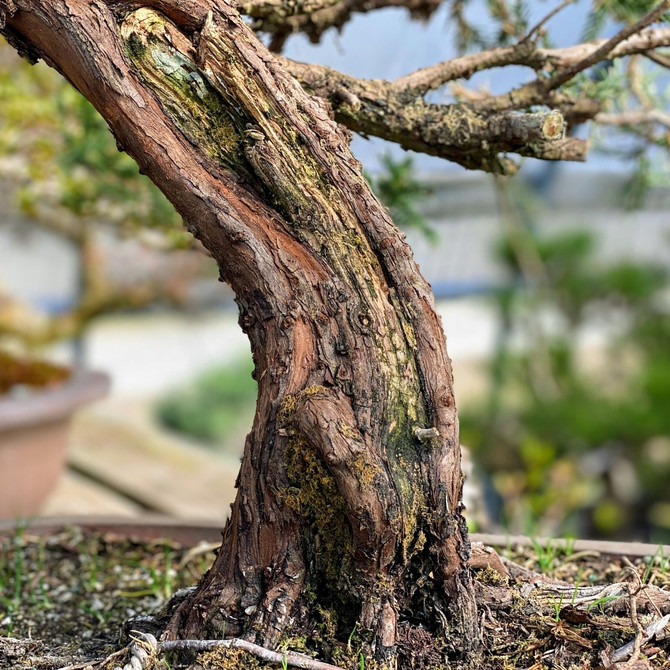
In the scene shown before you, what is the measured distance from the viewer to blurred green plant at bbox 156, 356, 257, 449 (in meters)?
4.09

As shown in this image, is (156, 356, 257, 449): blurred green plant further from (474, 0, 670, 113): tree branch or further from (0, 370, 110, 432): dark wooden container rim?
(474, 0, 670, 113): tree branch

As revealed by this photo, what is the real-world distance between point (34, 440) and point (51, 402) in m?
0.12

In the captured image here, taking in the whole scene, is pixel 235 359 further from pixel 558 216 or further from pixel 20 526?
pixel 20 526

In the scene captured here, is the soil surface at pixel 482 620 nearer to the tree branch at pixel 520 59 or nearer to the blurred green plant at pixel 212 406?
the tree branch at pixel 520 59

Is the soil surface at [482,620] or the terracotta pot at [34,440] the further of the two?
the terracotta pot at [34,440]

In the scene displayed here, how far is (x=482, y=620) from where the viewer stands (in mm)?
693

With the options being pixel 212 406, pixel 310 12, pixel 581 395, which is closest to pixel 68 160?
pixel 310 12

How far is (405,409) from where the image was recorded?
659 millimetres

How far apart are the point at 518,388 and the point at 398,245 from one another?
2769 millimetres

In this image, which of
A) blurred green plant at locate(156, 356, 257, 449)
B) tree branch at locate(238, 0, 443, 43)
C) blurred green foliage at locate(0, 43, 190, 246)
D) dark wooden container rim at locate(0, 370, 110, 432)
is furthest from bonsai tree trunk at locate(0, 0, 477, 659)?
blurred green plant at locate(156, 356, 257, 449)

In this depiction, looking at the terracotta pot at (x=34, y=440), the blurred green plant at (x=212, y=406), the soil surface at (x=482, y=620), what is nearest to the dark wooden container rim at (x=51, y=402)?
the terracotta pot at (x=34, y=440)

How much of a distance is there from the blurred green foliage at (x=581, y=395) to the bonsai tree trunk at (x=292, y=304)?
1.98 meters

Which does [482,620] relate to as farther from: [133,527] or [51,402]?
[51,402]

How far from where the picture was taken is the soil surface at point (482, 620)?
0.65 metres
